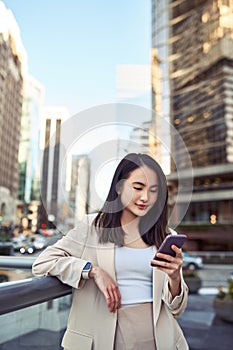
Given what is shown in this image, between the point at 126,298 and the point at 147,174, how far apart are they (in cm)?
29

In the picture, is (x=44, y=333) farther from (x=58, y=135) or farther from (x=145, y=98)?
(x=145, y=98)

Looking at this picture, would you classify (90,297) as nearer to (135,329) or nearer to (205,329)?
(135,329)

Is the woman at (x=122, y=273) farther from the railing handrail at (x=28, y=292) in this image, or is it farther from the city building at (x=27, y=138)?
the city building at (x=27, y=138)

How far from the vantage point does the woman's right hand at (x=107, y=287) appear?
0.69 m

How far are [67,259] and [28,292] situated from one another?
108 millimetres

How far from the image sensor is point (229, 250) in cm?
1473

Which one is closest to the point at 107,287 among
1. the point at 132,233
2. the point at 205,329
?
the point at 132,233

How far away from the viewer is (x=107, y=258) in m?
0.76

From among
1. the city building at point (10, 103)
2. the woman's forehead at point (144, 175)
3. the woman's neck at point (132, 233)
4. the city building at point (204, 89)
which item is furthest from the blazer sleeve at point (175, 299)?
the city building at point (204, 89)

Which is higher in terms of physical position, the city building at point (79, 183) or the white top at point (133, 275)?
the city building at point (79, 183)

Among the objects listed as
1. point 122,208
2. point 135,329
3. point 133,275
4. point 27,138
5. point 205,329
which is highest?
point 27,138

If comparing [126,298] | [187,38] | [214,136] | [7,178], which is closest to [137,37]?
[126,298]

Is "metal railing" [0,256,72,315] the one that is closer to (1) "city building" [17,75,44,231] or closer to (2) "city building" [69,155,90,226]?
(2) "city building" [69,155,90,226]

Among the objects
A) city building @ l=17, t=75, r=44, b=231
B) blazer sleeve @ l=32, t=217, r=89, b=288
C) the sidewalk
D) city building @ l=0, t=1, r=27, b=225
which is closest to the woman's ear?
blazer sleeve @ l=32, t=217, r=89, b=288
